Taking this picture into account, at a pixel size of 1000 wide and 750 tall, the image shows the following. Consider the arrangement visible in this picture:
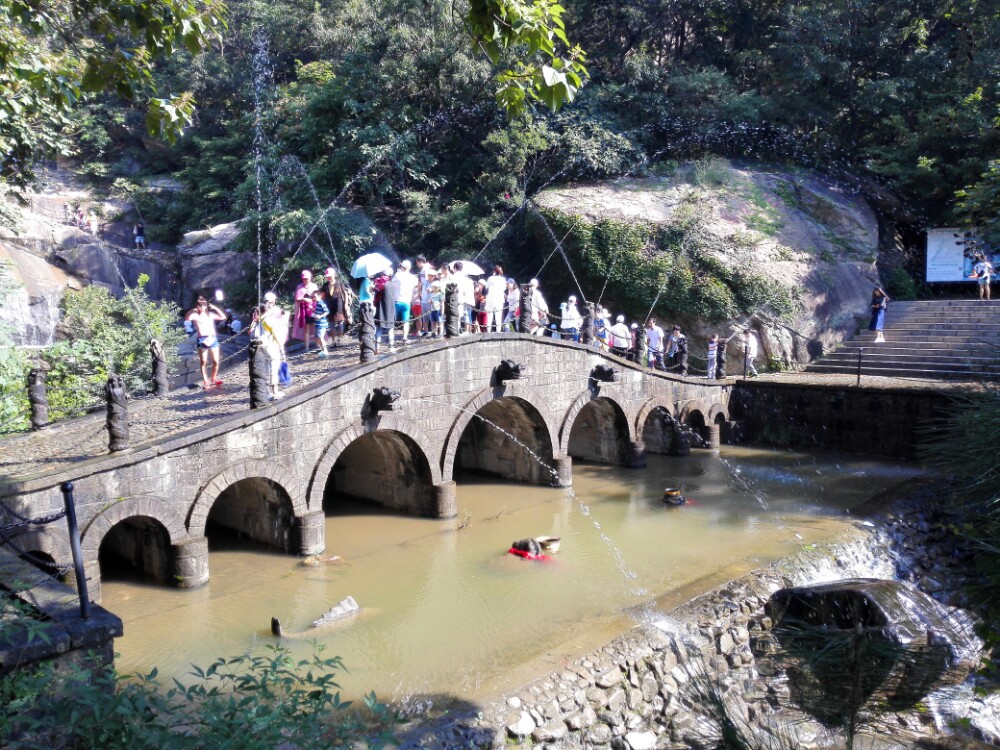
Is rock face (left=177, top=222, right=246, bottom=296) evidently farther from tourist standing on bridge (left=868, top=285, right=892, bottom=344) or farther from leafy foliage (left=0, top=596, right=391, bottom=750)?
leafy foliage (left=0, top=596, right=391, bottom=750)

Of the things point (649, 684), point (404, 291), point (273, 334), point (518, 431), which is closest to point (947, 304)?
point (518, 431)

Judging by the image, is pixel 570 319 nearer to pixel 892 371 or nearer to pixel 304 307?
pixel 304 307

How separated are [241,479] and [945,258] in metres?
22.5

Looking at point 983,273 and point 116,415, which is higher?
point 983,273

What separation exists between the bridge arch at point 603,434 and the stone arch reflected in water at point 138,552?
9074 millimetres

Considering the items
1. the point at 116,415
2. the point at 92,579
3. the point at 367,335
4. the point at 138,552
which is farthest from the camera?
the point at 367,335

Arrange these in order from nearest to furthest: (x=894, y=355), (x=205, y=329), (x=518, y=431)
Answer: (x=205, y=329), (x=518, y=431), (x=894, y=355)

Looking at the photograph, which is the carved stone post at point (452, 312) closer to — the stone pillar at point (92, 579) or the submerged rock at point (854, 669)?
the stone pillar at point (92, 579)

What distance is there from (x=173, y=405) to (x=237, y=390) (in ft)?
3.39

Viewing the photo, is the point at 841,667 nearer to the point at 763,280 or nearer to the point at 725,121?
the point at 763,280

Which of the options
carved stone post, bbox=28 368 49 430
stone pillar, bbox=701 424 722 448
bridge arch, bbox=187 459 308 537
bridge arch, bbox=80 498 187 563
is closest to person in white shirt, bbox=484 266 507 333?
bridge arch, bbox=187 459 308 537

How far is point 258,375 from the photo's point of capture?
35.4 feet

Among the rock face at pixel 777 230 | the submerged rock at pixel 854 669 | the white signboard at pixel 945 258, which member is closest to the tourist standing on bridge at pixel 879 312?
the rock face at pixel 777 230

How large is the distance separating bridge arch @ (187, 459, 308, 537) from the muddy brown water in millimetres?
864
